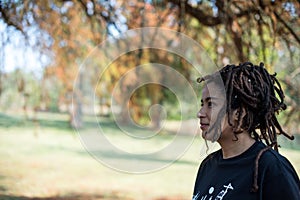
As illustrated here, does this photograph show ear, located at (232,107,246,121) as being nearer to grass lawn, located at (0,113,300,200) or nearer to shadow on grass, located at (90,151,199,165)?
shadow on grass, located at (90,151,199,165)

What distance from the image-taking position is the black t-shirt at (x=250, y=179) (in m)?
1.08

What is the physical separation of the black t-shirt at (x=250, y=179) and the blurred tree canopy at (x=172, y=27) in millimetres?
1925

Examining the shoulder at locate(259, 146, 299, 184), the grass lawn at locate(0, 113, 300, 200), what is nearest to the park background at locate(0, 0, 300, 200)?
the shoulder at locate(259, 146, 299, 184)

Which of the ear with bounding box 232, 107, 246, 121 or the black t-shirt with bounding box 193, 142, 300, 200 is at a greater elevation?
the ear with bounding box 232, 107, 246, 121

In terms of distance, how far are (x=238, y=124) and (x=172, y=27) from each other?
10.2 ft

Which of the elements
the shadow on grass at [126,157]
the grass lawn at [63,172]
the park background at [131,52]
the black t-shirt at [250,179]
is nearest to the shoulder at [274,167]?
the black t-shirt at [250,179]

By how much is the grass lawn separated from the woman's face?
440cm

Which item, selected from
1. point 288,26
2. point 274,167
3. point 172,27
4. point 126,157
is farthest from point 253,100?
point 172,27

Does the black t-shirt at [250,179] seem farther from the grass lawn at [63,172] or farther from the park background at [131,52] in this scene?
the grass lawn at [63,172]

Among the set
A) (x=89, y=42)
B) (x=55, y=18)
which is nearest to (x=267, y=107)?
(x=55, y=18)

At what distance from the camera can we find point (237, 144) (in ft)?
4.04

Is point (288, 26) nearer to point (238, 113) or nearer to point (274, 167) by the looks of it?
point (238, 113)

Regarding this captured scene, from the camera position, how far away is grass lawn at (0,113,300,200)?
24.4 feet

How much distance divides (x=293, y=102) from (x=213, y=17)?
100cm
